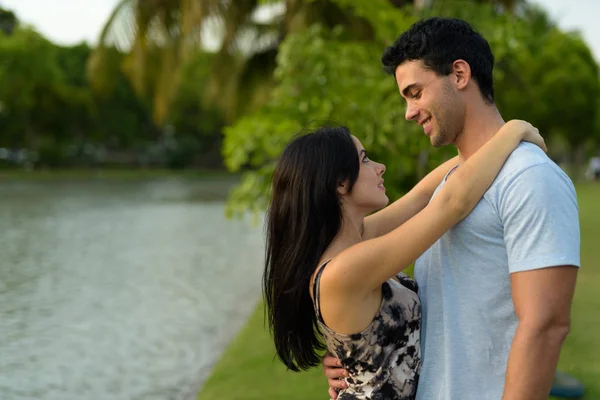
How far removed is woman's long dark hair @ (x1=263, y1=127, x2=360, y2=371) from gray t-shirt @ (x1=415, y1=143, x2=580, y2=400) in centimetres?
30

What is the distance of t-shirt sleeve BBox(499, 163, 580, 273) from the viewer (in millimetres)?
1799

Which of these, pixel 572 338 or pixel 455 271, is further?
pixel 572 338

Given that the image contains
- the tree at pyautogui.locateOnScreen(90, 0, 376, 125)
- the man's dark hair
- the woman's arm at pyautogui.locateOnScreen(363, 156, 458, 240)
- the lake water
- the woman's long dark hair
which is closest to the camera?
the man's dark hair

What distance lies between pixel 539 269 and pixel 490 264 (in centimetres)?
15

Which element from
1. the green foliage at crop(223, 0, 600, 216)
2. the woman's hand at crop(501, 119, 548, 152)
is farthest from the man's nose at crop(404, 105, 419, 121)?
the green foliage at crop(223, 0, 600, 216)

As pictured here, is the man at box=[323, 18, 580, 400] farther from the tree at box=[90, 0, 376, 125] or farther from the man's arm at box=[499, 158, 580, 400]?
the tree at box=[90, 0, 376, 125]

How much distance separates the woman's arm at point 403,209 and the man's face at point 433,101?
0.38m

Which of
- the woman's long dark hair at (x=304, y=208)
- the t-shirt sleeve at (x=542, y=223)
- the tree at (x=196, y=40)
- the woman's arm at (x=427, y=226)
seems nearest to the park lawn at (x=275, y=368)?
the woman's long dark hair at (x=304, y=208)

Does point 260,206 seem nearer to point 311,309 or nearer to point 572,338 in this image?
point 572,338

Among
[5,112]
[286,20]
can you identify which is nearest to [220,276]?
[286,20]

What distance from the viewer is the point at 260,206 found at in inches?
357

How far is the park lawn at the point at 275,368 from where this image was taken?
6043mm

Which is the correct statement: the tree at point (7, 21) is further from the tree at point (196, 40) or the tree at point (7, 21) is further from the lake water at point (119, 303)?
the lake water at point (119, 303)

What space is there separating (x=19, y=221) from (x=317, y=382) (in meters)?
15.6
